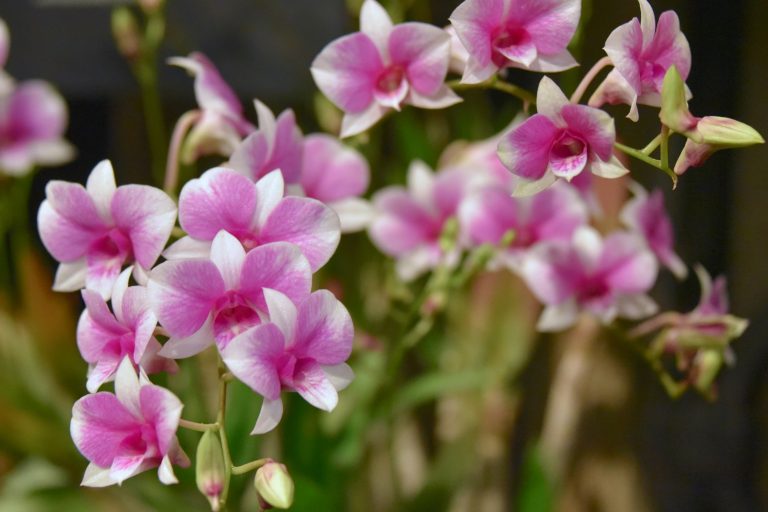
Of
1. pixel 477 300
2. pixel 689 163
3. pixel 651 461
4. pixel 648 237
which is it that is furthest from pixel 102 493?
pixel 689 163

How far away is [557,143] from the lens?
42 cm

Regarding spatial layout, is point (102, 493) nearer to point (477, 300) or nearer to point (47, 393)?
point (47, 393)

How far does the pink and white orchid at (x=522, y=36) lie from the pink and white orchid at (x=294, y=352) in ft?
0.44

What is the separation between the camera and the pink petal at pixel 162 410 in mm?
382

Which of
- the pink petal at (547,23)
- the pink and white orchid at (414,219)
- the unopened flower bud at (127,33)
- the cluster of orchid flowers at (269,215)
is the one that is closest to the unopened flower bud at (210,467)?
the cluster of orchid flowers at (269,215)

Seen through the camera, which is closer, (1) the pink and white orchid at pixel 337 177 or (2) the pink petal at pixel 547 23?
(2) the pink petal at pixel 547 23

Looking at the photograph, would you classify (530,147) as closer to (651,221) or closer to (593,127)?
(593,127)

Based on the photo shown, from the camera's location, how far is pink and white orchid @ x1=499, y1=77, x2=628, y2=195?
397 mm

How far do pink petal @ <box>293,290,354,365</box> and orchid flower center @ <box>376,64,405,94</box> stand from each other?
0.54ft

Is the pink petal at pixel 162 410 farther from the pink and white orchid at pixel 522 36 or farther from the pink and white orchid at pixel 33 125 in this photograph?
the pink and white orchid at pixel 33 125

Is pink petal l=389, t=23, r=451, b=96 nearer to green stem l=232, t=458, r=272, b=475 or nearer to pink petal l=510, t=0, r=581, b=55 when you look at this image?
pink petal l=510, t=0, r=581, b=55

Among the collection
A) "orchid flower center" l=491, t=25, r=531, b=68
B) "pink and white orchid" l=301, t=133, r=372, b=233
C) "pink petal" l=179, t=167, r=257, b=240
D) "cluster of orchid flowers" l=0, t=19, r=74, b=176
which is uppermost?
"orchid flower center" l=491, t=25, r=531, b=68

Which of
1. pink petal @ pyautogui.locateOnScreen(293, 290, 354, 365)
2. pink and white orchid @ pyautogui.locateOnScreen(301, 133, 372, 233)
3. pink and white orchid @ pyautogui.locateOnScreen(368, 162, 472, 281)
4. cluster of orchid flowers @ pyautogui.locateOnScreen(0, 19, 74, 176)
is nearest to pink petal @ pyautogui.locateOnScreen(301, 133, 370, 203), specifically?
pink and white orchid @ pyautogui.locateOnScreen(301, 133, 372, 233)

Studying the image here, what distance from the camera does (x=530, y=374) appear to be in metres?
1.02
